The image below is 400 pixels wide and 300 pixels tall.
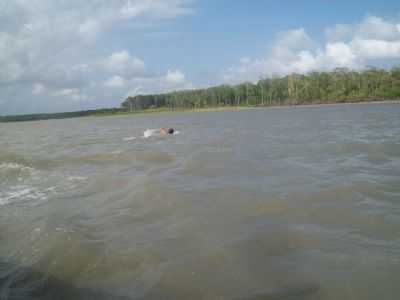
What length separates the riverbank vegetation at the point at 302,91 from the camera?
95731 mm

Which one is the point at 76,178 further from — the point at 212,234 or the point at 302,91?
the point at 302,91

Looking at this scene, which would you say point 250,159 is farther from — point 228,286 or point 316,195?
point 228,286

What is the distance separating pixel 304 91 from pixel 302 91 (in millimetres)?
782

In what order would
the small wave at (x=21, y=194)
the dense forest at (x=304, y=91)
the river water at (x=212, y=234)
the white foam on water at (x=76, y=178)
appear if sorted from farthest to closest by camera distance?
1. the dense forest at (x=304, y=91)
2. the white foam on water at (x=76, y=178)
3. the small wave at (x=21, y=194)
4. the river water at (x=212, y=234)

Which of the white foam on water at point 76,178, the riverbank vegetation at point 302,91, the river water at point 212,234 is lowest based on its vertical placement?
the river water at point 212,234

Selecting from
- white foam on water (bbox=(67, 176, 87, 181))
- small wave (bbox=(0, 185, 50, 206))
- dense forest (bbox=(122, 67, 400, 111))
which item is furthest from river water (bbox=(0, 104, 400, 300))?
dense forest (bbox=(122, 67, 400, 111))

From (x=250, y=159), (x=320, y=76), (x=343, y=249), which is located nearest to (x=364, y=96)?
(x=320, y=76)

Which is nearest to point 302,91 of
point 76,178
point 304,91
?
point 304,91

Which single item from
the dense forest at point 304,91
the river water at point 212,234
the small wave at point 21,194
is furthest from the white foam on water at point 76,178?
the dense forest at point 304,91

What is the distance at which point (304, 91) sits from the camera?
361 ft

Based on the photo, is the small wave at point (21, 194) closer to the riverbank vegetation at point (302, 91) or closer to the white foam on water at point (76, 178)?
the white foam on water at point (76, 178)

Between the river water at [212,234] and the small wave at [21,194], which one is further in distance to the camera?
the small wave at [21,194]

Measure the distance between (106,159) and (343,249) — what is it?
42.7 feet

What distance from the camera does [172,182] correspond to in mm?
9109
